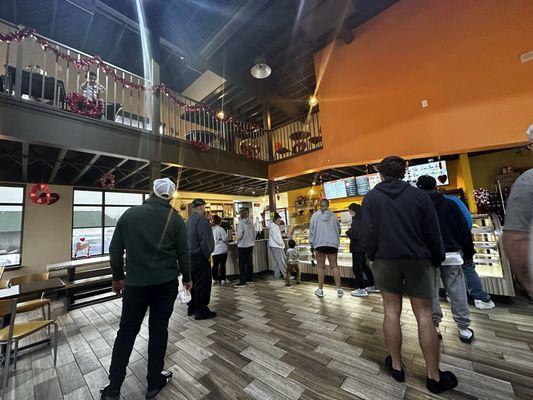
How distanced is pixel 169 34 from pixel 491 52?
6527 mm

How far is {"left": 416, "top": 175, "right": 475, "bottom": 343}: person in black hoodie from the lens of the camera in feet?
7.12

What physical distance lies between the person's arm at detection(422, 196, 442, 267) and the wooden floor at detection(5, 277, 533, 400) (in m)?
1.02

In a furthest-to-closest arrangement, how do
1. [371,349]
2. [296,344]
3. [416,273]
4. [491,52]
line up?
[491,52] < [296,344] < [371,349] < [416,273]

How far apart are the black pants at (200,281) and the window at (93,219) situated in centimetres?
597

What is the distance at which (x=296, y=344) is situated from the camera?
2391 mm

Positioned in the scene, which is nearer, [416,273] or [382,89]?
[416,273]

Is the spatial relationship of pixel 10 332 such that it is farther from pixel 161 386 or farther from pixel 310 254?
pixel 310 254

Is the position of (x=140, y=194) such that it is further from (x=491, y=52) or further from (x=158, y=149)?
(x=491, y=52)

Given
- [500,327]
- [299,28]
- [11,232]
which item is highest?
[299,28]

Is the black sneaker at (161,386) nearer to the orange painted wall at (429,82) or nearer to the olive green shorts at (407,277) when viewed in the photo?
the olive green shorts at (407,277)

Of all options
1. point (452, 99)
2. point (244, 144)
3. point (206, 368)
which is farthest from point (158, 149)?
point (452, 99)

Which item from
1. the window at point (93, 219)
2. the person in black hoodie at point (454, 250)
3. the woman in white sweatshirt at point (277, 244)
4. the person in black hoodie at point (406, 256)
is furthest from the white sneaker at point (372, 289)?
the window at point (93, 219)

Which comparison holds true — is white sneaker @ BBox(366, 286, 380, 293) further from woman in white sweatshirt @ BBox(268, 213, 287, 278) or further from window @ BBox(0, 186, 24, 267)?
window @ BBox(0, 186, 24, 267)

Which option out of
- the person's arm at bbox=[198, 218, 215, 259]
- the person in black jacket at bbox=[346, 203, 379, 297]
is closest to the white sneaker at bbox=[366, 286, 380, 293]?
the person in black jacket at bbox=[346, 203, 379, 297]
